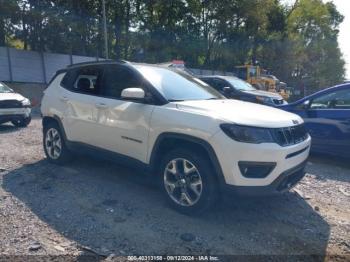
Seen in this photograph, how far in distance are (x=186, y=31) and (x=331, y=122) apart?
26.8 metres

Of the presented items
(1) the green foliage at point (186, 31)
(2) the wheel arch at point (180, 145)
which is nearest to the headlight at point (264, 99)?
(2) the wheel arch at point (180, 145)

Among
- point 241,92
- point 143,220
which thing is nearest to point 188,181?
point 143,220

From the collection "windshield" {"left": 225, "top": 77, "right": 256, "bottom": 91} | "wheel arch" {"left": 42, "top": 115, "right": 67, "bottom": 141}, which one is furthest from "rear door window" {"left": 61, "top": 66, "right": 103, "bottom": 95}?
"windshield" {"left": 225, "top": 77, "right": 256, "bottom": 91}

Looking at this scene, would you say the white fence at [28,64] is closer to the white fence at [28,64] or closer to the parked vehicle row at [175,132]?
the white fence at [28,64]

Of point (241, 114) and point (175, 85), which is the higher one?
point (175, 85)

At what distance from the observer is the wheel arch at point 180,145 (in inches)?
138

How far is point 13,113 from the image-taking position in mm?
9773

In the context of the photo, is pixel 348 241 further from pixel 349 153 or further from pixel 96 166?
pixel 96 166

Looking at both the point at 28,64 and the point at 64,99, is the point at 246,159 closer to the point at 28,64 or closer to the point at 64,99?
the point at 64,99

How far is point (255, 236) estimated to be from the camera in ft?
11.4

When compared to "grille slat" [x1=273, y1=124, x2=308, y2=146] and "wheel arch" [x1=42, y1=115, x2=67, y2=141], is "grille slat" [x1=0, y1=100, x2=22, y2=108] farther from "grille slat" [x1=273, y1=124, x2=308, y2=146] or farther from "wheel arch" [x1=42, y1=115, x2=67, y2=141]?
"grille slat" [x1=273, y1=124, x2=308, y2=146]

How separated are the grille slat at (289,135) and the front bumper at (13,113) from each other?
8478 millimetres

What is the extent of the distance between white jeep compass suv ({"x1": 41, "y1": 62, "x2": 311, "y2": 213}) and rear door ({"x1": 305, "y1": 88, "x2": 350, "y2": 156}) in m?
2.08

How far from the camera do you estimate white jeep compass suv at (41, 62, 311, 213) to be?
3438 mm
